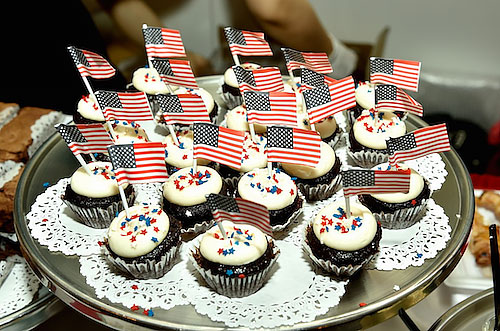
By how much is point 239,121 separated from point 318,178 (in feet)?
2.35

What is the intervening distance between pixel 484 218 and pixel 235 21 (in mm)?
2801

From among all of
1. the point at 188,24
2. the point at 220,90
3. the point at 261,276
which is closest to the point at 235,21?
the point at 188,24

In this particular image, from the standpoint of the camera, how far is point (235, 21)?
480 cm

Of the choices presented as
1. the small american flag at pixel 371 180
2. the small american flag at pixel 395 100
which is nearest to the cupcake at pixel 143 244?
the small american flag at pixel 371 180

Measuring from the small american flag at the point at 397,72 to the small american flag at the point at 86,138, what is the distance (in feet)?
4.97

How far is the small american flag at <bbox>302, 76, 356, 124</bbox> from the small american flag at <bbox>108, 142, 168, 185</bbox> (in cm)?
81

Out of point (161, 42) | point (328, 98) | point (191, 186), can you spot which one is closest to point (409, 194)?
point (328, 98)

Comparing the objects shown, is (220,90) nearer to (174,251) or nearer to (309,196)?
(309,196)

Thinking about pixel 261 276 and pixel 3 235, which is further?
pixel 3 235

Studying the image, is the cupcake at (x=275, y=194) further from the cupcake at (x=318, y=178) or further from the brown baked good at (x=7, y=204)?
the brown baked good at (x=7, y=204)

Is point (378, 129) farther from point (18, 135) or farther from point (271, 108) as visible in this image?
point (18, 135)

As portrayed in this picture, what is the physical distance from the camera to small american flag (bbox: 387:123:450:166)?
2428 millimetres

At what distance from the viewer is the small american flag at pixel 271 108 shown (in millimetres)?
2631

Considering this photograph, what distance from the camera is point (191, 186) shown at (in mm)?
2516
